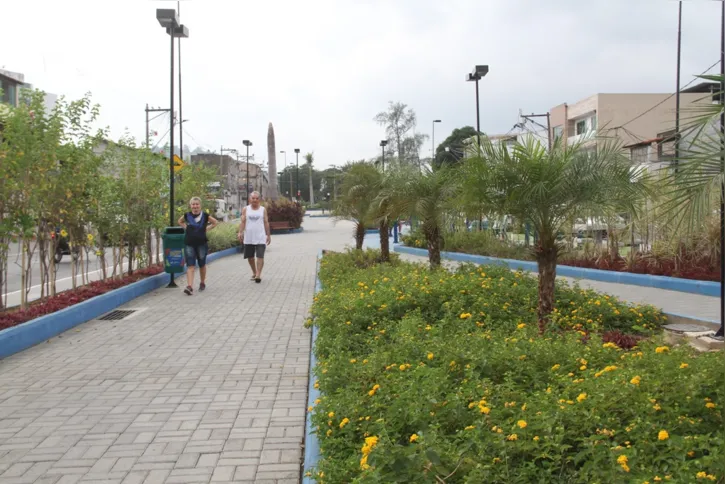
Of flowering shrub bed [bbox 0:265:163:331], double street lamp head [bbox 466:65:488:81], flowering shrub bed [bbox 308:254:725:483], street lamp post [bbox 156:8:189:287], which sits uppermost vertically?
double street lamp head [bbox 466:65:488:81]

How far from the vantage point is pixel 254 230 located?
1246cm

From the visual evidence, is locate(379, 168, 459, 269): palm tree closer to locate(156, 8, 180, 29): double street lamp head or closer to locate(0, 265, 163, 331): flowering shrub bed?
locate(0, 265, 163, 331): flowering shrub bed

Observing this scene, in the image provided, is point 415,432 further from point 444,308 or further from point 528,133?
point 528,133

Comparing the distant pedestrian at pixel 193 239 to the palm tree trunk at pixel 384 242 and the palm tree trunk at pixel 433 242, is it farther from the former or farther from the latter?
the palm tree trunk at pixel 433 242

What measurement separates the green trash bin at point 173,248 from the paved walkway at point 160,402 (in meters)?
2.80

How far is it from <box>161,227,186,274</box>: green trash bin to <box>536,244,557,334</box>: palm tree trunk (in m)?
7.65

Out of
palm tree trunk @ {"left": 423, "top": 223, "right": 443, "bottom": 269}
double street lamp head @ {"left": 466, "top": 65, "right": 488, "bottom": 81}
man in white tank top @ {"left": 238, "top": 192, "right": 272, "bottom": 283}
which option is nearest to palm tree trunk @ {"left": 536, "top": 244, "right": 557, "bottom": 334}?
palm tree trunk @ {"left": 423, "top": 223, "right": 443, "bottom": 269}

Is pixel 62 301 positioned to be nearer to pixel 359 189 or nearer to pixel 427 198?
pixel 427 198

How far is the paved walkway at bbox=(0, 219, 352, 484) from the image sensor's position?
3.90 meters

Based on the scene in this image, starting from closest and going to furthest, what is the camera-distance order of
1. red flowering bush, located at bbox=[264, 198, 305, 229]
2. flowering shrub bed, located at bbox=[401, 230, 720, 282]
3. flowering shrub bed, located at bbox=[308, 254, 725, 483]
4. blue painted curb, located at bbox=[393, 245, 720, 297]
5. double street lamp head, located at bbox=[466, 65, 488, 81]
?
flowering shrub bed, located at bbox=[308, 254, 725, 483]
blue painted curb, located at bbox=[393, 245, 720, 297]
flowering shrub bed, located at bbox=[401, 230, 720, 282]
double street lamp head, located at bbox=[466, 65, 488, 81]
red flowering bush, located at bbox=[264, 198, 305, 229]

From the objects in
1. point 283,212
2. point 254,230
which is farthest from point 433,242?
point 283,212

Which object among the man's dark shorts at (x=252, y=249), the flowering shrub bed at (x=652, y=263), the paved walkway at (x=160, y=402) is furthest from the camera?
the man's dark shorts at (x=252, y=249)

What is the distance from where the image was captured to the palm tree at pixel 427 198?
1021cm

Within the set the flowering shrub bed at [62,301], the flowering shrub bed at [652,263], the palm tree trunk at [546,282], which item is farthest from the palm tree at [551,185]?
the flowering shrub bed at [62,301]
